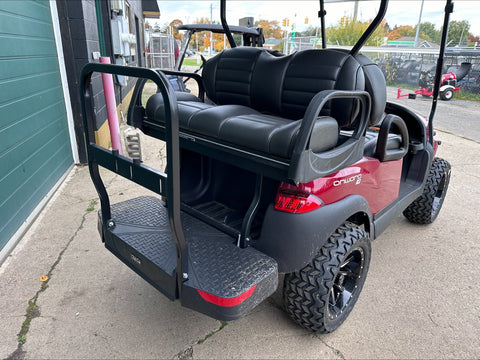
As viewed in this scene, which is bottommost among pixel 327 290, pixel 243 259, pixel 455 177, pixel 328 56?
pixel 455 177

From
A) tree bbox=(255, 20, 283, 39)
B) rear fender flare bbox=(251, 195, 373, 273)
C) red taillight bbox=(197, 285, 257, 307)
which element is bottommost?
red taillight bbox=(197, 285, 257, 307)

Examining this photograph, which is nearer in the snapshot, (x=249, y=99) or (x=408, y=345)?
(x=408, y=345)

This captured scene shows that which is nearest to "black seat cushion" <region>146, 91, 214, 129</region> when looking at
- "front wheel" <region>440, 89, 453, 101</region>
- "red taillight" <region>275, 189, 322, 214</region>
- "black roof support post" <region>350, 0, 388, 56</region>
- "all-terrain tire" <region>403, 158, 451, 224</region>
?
"red taillight" <region>275, 189, 322, 214</region>

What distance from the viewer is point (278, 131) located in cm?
168

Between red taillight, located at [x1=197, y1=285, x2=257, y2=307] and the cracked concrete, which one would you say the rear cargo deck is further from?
the cracked concrete

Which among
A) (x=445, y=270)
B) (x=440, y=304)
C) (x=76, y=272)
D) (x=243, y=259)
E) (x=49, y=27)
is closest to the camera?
(x=243, y=259)

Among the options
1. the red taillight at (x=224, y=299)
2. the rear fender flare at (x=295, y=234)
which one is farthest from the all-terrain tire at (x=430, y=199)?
the red taillight at (x=224, y=299)

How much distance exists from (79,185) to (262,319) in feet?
9.55

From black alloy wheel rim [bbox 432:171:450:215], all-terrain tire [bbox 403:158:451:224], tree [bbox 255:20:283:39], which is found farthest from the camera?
tree [bbox 255:20:283:39]

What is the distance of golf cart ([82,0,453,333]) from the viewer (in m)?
1.59

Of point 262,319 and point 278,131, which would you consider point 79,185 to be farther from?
point 278,131

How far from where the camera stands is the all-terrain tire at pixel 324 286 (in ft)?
6.17

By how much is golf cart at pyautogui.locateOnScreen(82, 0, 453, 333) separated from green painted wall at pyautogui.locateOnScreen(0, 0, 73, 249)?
4.12ft

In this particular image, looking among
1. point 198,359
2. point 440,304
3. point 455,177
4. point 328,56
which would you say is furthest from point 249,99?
point 455,177
